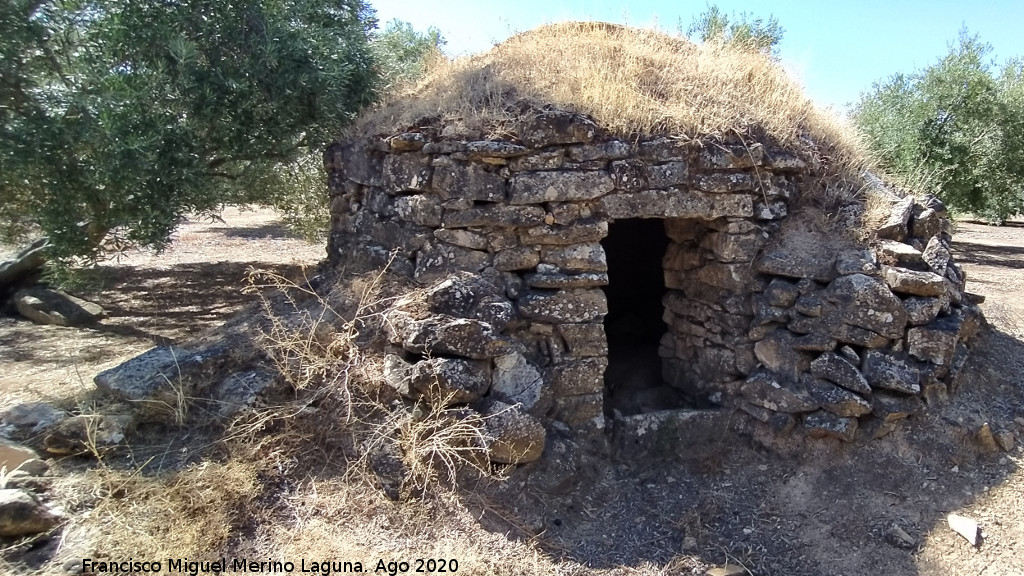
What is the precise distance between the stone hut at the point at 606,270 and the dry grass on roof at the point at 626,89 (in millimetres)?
97

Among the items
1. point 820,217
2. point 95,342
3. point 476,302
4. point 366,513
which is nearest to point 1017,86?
point 820,217

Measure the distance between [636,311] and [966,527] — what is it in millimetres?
3253

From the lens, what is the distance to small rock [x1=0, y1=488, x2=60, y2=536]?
280cm

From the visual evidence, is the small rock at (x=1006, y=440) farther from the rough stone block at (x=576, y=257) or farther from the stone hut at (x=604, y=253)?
the rough stone block at (x=576, y=257)

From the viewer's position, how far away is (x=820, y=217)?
4.40 m

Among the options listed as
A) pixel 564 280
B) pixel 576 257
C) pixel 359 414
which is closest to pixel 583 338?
pixel 564 280

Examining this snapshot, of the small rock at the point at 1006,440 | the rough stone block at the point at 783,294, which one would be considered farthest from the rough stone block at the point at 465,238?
the small rock at the point at 1006,440

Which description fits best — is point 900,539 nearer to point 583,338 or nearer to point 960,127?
point 583,338

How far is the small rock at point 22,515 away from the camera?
9.20 ft

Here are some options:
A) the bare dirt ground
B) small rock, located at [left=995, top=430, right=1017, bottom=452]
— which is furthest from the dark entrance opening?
small rock, located at [left=995, top=430, right=1017, bottom=452]

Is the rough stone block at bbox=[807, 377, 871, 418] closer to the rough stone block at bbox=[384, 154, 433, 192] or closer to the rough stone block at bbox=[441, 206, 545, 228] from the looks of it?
the rough stone block at bbox=[441, 206, 545, 228]

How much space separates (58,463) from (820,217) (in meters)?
4.73

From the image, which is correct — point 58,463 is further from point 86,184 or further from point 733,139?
point 733,139

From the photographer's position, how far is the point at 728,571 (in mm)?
3373
